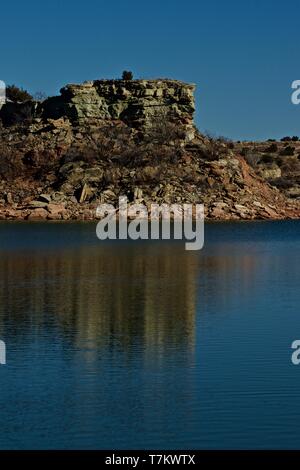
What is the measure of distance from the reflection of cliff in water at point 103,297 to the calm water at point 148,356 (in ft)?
0.17

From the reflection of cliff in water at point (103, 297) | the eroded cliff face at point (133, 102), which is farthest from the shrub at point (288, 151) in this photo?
the reflection of cliff in water at point (103, 297)

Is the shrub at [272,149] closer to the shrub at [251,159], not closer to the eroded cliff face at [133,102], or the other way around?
the shrub at [251,159]

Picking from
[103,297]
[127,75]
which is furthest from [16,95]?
[103,297]

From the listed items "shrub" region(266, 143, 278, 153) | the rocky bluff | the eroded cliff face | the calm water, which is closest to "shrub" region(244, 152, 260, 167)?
"shrub" region(266, 143, 278, 153)

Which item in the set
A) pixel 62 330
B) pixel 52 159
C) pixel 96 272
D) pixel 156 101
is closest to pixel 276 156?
pixel 156 101

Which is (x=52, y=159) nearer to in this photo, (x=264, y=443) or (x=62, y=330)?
(x=62, y=330)

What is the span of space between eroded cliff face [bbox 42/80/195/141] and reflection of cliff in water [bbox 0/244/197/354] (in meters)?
46.3

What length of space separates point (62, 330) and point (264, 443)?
412 inches

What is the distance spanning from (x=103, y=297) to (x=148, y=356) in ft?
32.8

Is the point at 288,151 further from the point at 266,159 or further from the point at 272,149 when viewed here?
the point at 266,159

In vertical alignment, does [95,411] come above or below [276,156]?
below

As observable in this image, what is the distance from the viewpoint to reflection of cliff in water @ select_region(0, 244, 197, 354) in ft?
80.1
